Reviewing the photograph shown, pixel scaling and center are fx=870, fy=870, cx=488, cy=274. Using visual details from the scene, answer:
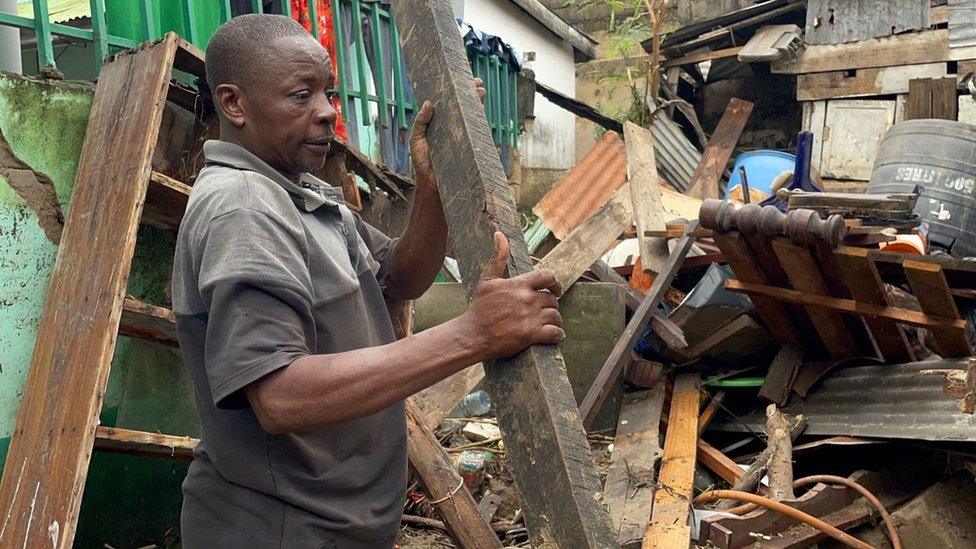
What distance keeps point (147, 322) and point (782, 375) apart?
394 cm

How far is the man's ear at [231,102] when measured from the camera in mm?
1704

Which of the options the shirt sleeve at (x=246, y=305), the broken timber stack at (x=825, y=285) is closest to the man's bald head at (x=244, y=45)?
the shirt sleeve at (x=246, y=305)

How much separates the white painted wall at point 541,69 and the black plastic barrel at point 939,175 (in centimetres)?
436

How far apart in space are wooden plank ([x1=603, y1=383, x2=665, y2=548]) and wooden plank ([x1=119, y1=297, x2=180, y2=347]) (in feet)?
6.81

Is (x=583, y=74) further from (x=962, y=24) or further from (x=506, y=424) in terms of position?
(x=506, y=424)

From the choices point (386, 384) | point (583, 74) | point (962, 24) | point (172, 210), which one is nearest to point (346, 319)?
point (386, 384)

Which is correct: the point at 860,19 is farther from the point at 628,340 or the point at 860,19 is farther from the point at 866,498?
the point at 866,498

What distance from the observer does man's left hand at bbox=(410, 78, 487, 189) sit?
1.69 meters

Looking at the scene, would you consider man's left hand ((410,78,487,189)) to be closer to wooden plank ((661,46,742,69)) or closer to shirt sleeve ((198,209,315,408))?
shirt sleeve ((198,209,315,408))

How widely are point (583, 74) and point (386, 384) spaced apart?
38.9 feet

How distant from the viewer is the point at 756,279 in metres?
5.36

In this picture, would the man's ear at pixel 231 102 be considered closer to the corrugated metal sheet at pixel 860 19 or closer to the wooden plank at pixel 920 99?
the wooden plank at pixel 920 99

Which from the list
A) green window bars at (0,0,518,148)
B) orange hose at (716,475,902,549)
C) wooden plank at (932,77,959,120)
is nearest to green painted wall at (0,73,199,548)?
green window bars at (0,0,518,148)

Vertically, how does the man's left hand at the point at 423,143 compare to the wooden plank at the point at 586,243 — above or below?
above
